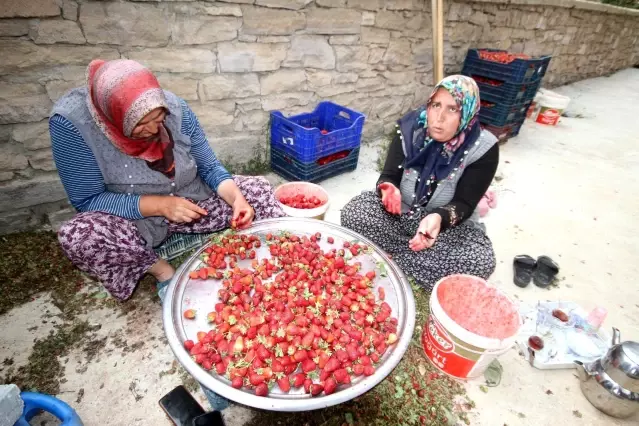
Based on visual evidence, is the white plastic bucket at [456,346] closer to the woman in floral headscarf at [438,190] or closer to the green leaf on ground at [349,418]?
the woman in floral headscarf at [438,190]

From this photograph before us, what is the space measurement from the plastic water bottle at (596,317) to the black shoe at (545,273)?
1.62 ft

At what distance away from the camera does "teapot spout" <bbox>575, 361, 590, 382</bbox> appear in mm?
2135

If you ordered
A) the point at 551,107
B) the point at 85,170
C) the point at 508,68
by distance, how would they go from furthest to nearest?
the point at 551,107 < the point at 508,68 < the point at 85,170

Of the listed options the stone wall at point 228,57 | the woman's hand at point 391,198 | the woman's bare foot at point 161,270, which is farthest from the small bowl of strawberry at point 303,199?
the stone wall at point 228,57

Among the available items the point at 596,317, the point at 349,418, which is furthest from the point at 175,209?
the point at 596,317

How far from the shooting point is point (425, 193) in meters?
2.53

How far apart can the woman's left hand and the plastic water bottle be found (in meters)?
2.55

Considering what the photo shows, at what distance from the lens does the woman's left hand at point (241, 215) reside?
2.19 metres

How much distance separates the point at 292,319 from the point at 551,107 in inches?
285

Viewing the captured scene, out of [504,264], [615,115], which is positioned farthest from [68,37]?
[615,115]

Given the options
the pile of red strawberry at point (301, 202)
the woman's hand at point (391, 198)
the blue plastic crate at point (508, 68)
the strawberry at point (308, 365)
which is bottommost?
the pile of red strawberry at point (301, 202)

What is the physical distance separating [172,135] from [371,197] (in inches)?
60.5

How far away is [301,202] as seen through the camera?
2965 mm

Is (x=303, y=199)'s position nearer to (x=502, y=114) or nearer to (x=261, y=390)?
(x=261, y=390)
